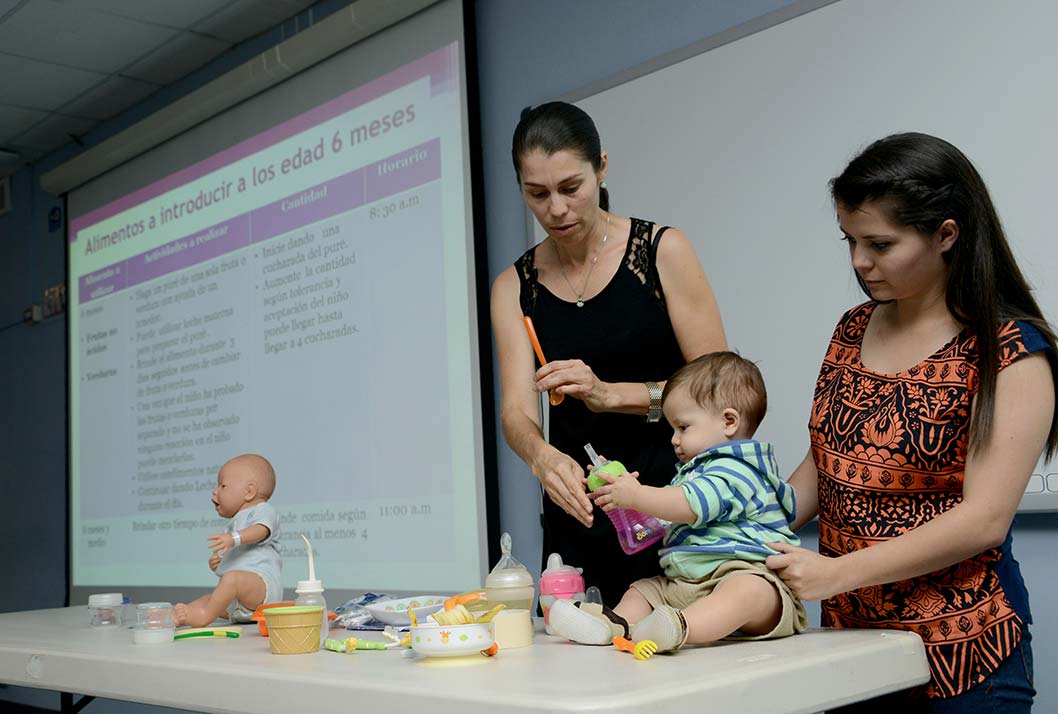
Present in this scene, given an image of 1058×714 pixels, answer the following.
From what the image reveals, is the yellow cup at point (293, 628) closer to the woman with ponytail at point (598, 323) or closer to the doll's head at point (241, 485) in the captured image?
the woman with ponytail at point (598, 323)

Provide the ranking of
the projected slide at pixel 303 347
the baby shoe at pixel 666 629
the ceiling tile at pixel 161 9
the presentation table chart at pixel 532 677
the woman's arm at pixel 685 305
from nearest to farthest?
the presentation table chart at pixel 532 677 < the baby shoe at pixel 666 629 < the woman's arm at pixel 685 305 < the projected slide at pixel 303 347 < the ceiling tile at pixel 161 9

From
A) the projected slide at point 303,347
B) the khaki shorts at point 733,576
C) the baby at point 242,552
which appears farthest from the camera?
the projected slide at point 303,347

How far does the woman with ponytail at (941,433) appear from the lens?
3.66 feet

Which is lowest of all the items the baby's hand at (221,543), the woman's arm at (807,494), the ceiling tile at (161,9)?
the baby's hand at (221,543)

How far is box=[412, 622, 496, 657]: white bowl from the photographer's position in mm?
1129

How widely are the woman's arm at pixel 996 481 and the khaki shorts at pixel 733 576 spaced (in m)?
0.12

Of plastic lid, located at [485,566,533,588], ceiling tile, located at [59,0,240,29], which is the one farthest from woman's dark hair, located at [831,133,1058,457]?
ceiling tile, located at [59,0,240,29]

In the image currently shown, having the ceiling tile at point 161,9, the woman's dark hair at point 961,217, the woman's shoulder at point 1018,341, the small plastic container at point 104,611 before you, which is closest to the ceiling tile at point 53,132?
the ceiling tile at point 161,9

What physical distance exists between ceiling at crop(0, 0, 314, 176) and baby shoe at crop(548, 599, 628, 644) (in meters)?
3.25

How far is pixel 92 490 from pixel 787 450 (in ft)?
12.0

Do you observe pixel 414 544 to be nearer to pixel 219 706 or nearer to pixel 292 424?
pixel 292 424

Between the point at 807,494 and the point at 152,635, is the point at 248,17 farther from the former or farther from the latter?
the point at 807,494

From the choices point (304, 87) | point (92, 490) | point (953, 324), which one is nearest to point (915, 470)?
point (953, 324)

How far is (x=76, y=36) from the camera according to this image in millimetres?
4199
